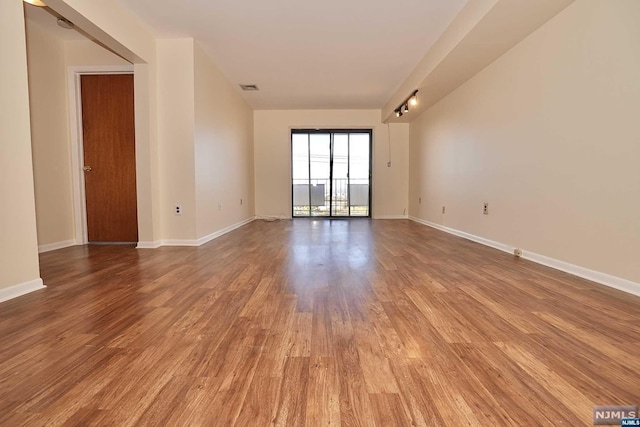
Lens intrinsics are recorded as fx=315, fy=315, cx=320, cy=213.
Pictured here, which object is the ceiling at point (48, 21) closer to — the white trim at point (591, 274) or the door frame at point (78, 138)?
the door frame at point (78, 138)

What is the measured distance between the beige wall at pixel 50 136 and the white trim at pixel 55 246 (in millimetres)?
33

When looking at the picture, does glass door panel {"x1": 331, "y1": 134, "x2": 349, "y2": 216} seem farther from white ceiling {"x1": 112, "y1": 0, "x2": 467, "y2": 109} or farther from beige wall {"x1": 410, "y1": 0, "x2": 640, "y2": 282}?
beige wall {"x1": 410, "y1": 0, "x2": 640, "y2": 282}

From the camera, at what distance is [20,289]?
1.87 m

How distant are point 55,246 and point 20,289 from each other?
1.95 metres

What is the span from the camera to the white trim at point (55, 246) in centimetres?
329

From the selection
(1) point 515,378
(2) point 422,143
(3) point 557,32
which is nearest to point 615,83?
(3) point 557,32

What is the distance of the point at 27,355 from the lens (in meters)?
1.17

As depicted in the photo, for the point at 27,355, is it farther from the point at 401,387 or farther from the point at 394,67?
the point at 394,67

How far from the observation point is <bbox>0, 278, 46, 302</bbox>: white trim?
178cm

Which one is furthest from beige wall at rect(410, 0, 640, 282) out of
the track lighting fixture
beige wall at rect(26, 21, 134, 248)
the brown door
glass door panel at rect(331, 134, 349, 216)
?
beige wall at rect(26, 21, 134, 248)

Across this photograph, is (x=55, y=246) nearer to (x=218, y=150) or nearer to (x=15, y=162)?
(x=15, y=162)

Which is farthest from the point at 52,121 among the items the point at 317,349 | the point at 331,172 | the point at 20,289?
the point at 331,172

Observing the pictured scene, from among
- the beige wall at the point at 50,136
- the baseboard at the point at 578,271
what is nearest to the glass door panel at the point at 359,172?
the baseboard at the point at 578,271

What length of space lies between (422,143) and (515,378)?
17.6 feet
